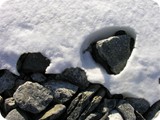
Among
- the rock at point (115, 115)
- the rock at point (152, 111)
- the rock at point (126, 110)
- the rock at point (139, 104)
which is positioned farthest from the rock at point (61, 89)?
the rock at point (152, 111)

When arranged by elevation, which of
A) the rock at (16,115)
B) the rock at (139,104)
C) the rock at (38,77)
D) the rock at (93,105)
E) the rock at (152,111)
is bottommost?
the rock at (152,111)

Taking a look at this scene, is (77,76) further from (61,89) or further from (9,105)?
(9,105)

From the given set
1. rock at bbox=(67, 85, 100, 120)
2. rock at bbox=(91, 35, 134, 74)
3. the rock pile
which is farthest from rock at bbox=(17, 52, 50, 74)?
rock at bbox=(91, 35, 134, 74)

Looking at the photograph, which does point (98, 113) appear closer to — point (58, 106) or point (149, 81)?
point (58, 106)

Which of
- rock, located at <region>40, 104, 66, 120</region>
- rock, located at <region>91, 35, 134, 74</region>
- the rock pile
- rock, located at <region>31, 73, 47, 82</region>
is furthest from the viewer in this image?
rock, located at <region>91, 35, 134, 74</region>

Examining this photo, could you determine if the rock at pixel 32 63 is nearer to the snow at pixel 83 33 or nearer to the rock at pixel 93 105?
the snow at pixel 83 33

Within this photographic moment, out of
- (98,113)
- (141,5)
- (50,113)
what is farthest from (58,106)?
(141,5)

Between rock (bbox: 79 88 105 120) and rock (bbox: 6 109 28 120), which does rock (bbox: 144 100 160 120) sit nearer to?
rock (bbox: 79 88 105 120)
